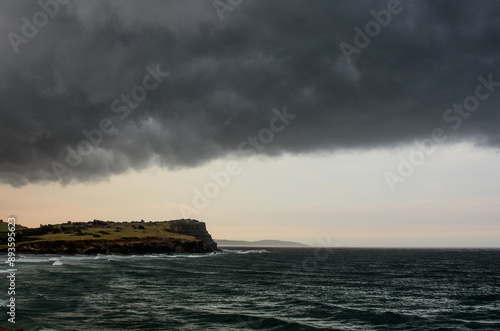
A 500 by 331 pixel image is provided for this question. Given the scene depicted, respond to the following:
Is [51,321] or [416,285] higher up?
[51,321]

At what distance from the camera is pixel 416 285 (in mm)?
68812

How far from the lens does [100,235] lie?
640 feet

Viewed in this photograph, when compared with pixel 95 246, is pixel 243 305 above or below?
above

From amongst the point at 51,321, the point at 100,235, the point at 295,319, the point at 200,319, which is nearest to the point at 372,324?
the point at 295,319

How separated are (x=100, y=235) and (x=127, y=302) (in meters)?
164

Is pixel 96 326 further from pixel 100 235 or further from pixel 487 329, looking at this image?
pixel 100 235

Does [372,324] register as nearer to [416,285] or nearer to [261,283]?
[261,283]

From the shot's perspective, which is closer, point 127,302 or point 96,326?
point 96,326

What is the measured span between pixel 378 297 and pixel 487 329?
19.3 m

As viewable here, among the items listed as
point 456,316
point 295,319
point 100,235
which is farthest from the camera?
point 100,235

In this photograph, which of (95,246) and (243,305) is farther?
(95,246)

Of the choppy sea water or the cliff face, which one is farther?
the cliff face

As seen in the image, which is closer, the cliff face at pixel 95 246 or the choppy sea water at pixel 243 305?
the choppy sea water at pixel 243 305

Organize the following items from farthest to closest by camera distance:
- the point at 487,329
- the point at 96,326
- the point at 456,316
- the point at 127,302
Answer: the point at 127,302 → the point at 456,316 → the point at 487,329 → the point at 96,326
